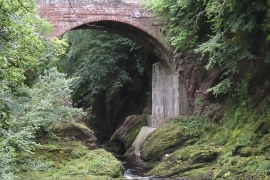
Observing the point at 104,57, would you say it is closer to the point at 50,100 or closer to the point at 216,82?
the point at 216,82

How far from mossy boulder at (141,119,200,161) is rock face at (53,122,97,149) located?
2.41 meters

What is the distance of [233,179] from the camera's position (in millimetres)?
8141

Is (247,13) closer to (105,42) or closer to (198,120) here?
(198,120)

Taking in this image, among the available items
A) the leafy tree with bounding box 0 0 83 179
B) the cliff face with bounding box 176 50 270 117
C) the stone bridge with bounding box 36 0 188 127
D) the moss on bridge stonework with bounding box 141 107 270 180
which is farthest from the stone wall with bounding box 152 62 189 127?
the leafy tree with bounding box 0 0 83 179

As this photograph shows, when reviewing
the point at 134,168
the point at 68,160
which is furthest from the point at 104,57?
the point at 68,160

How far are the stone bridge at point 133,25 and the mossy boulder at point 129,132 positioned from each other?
0.78 meters

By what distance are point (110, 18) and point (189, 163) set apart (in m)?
7.11

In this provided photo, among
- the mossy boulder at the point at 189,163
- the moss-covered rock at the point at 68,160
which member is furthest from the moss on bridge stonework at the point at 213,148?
the moss-covered rock at the point at 68,160

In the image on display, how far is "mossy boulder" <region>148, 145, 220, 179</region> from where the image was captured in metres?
9.70

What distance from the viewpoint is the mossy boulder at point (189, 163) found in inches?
382

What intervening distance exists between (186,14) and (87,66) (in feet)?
24.2

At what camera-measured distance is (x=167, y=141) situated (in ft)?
39.6

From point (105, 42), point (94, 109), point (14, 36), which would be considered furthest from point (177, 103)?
point (14, 36)

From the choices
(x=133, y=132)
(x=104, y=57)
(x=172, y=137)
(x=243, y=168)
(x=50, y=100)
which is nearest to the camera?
(x=243, y=168)
